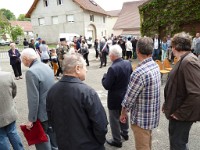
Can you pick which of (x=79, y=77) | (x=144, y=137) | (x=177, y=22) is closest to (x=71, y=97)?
(x=79, y=77)

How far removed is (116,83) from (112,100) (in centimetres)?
33

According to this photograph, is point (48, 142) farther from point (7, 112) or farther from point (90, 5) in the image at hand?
point (90, 5)

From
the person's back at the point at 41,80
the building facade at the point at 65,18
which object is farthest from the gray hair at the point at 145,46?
the building facade at the point at 65,18

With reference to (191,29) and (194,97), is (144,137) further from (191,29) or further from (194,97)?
(191,29)

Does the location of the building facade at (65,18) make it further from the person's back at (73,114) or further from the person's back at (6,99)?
the person's back at (73,114)

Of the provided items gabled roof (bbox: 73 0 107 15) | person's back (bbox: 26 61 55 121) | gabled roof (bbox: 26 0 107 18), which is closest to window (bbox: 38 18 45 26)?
gabled roof (bbox: 26 0 107 18)

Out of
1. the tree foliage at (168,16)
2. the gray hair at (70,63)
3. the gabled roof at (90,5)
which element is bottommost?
the gray hair at (70,63)

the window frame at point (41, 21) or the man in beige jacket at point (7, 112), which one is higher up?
the window frame at point (41, 21)

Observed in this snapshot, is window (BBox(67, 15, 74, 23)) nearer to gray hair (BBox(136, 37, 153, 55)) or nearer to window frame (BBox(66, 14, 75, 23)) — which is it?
window frame (BBox(66, 14, 75, 23))

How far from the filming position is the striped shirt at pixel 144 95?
2762 mm

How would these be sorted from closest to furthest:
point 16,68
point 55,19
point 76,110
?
point 76,110 < point 16,68 < point 55,19

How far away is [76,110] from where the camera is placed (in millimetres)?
2199

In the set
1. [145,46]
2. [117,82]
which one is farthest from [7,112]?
[145,46]

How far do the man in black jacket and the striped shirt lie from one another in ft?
2.25
